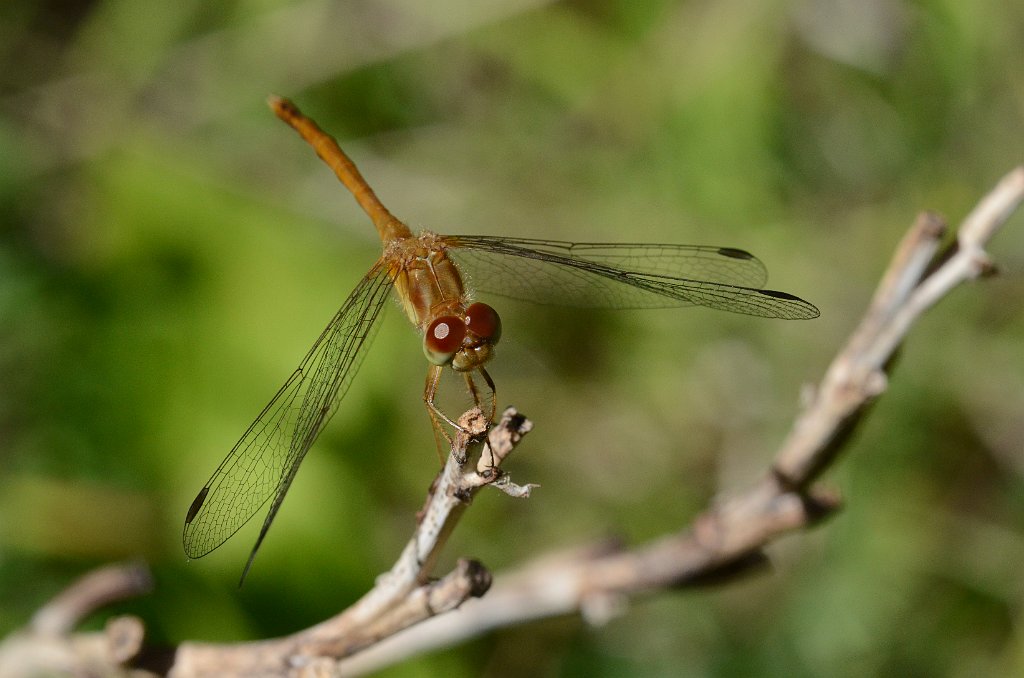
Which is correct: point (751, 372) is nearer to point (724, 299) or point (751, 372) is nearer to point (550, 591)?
point (724, 299)

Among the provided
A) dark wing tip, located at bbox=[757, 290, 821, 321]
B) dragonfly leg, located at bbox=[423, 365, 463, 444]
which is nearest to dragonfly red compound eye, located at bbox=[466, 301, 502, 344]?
dragonfly leg, located at bbox=[423, 365, 463, 444]

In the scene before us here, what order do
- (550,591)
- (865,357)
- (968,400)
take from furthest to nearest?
(968,400)
(550,591)
(865,357)

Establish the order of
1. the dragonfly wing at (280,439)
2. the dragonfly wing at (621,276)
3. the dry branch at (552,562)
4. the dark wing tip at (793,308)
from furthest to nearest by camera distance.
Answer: the dragonfly wing at (621,276) < the dark wing tip at (793,308) < the dragonfly wing at (280,439) < the dry branch at (552,562)

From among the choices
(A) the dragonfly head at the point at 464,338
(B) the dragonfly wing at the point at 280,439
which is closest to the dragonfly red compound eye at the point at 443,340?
(A) the dragonfly head at the point at 464,338

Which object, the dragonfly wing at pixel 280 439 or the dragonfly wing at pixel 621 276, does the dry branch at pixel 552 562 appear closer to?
the dragonfly wing at pixel 280 439

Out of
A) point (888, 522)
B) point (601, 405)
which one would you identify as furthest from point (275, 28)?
point (888, 522)

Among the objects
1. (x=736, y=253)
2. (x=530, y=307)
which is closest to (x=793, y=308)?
(x=736, y=253)

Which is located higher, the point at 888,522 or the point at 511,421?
the point at 888,522
